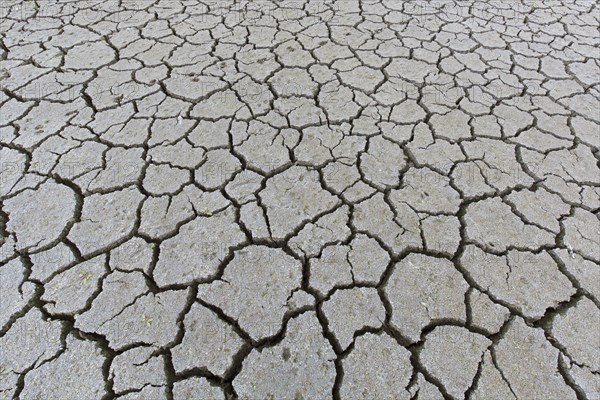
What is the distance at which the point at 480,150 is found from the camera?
2.61 m

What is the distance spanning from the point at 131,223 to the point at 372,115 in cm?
177

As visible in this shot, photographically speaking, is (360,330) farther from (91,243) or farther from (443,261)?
(91,243)

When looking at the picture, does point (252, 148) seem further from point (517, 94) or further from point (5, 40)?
point (5, 40)

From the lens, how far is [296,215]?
216cm

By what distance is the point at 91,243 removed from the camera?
1987 mm

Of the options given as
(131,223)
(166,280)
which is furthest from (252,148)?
(166,280)

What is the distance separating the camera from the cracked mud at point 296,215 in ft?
5.22

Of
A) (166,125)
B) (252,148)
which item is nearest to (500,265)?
(252,148)

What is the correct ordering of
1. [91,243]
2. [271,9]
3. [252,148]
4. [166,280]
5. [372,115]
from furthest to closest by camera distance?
1. [271,9]
2. [372,115]
3. [252,148]
4. [91,243]
5. [166,280]

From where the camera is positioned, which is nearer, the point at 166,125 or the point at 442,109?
the point at 166,125

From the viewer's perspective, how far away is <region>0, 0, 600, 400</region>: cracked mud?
5.22 ft

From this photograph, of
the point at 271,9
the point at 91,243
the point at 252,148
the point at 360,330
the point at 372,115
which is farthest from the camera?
the point at 271,9

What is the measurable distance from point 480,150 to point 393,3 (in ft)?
8.49

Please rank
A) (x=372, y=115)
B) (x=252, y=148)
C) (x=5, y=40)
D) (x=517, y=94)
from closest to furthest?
(x=252, y=148) < (x=372, y=115) < (x=517, y=94) < (x=5, y=40)
